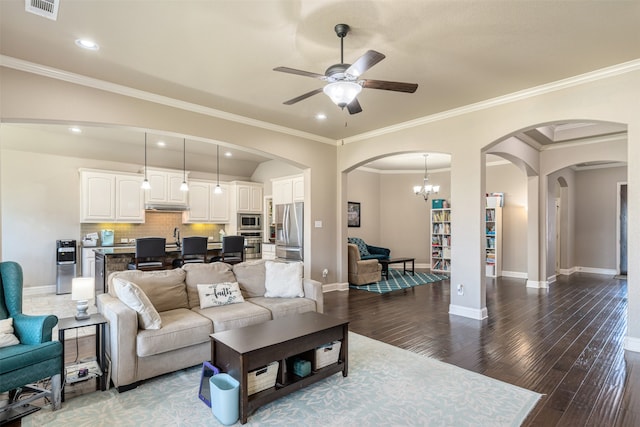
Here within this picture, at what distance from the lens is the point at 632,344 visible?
3.51m

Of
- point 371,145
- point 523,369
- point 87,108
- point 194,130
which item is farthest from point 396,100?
point 87,108

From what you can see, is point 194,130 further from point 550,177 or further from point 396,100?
point 550,177

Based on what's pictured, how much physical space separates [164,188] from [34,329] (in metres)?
5.75

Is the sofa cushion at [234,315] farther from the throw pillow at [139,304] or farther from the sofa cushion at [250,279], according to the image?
the throw pillow at [139,304]

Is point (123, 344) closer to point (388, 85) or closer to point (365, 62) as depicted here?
point (365, 62)

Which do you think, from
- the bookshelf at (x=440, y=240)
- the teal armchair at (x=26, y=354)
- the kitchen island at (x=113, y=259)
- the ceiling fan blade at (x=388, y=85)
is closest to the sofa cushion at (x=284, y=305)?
the teal armchair at (x=26, y=354)

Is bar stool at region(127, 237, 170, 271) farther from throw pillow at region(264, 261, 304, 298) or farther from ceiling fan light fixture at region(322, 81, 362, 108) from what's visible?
ceiling fan light fixture at region(322, 81, 362, 108)

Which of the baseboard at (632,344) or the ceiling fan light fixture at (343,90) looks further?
the baseboard at (632,344)

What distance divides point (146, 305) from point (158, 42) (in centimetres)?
237

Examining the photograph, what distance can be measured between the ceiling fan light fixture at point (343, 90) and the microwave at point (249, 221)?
6.54m

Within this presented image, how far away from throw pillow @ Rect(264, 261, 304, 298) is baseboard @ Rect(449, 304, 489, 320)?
2.40m

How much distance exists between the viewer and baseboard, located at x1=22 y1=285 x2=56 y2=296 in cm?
633

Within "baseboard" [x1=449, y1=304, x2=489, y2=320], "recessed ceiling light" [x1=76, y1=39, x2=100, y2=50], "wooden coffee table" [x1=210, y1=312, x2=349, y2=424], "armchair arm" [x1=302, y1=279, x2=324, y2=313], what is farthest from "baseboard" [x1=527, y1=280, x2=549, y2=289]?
"recessed ceiling light" [x1=76, y1=39, x2=100, y2=50]

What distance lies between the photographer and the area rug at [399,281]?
6777mm
